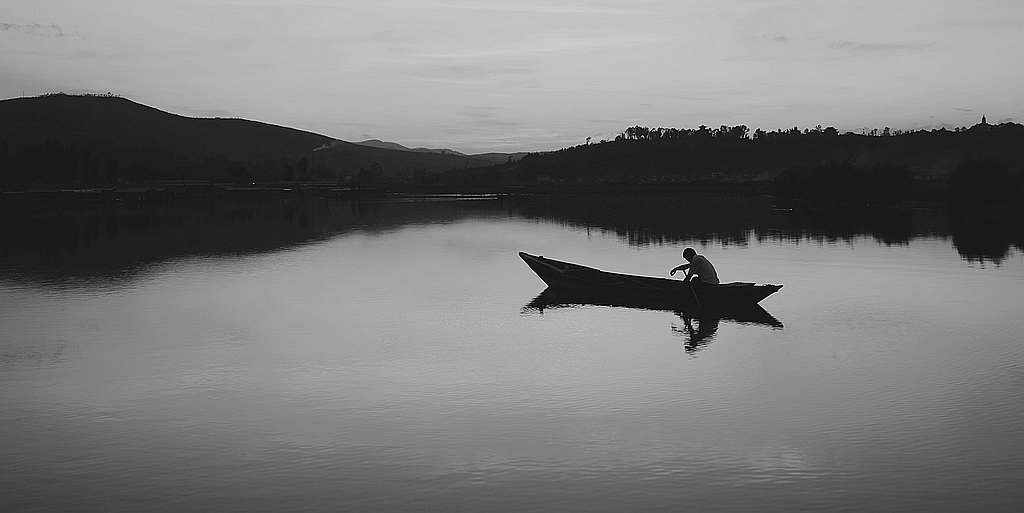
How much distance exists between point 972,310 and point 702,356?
30.4 ft

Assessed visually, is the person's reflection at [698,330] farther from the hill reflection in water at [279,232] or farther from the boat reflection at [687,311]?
the hill reflection in water at [279,232]

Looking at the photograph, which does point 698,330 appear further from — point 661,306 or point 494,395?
point 494,395

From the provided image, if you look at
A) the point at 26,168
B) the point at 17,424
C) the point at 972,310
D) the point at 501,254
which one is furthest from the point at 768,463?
the point at 26,168

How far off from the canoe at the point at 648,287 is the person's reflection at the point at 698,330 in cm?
54

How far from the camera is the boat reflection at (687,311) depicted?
64.7 ft

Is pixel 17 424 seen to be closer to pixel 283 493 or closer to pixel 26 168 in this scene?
pixel 283 493

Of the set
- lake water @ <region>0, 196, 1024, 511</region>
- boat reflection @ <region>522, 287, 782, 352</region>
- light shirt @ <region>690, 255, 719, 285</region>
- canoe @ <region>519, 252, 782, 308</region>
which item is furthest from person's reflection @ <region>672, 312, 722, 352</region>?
light shirt @ <region>690, 255, 719, 285</region>

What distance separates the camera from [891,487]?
9.88m

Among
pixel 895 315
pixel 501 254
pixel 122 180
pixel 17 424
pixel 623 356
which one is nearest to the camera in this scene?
pixel 17 424

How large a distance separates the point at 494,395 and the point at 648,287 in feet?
30.9

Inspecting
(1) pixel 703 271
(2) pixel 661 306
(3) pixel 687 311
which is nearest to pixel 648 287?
(2) pixel 661 306

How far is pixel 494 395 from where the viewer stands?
14.1m

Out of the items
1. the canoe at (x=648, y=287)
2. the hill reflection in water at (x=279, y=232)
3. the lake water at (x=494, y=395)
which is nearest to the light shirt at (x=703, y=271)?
the canoe at (x=648, y=287)

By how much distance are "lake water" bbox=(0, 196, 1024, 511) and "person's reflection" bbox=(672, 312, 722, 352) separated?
0.49 ft
